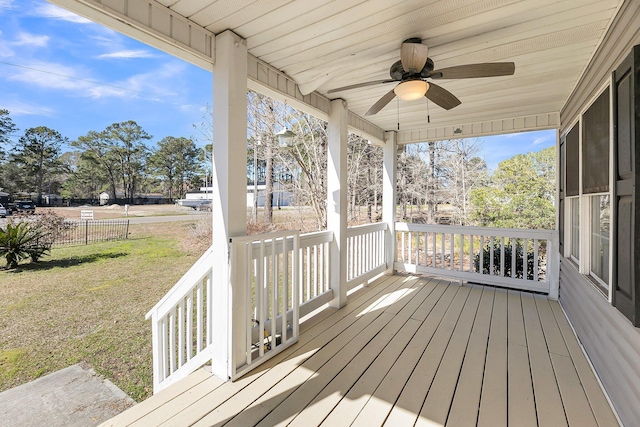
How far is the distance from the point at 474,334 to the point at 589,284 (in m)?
1.05

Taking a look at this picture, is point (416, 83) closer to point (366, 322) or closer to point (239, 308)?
point (239, 308)

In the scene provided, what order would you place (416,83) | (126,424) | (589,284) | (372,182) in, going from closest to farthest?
1. (126,424)
2. (416,83)
3. (589,284)
4. (372,182)

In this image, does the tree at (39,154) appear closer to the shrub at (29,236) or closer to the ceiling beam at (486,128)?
the shrub at (29,236)

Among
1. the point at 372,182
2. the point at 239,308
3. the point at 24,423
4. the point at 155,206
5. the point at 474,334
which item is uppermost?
the point at 372,182

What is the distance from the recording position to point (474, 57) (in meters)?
2.36

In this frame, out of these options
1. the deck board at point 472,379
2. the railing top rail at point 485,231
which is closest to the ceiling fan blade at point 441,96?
the deck board at point 472,379

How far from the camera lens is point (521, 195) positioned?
7543mm

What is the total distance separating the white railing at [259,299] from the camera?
2.01 metres

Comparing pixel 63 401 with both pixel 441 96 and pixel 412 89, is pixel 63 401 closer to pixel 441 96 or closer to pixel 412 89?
pixel 412 89

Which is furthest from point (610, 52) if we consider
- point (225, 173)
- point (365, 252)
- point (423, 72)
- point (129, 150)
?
point (129, 150)

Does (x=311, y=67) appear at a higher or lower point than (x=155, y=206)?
higher

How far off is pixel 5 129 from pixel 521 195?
34.3ft

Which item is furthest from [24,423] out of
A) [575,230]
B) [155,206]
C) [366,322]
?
[575,230]

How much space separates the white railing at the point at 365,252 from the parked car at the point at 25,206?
4230mm
